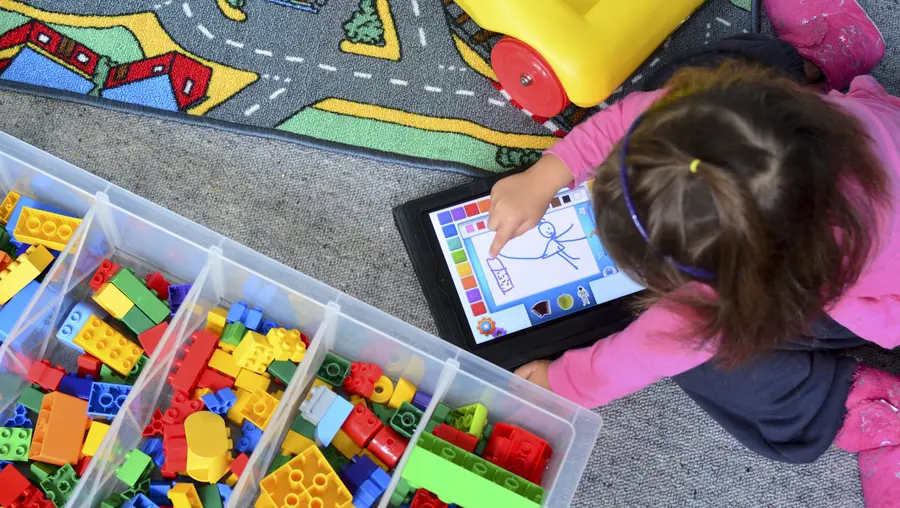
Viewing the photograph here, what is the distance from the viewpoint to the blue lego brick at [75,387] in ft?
2.34

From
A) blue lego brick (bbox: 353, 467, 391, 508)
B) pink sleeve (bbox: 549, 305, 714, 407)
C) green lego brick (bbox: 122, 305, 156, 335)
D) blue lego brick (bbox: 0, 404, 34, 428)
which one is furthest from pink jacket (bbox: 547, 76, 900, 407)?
blue lego brick (bbox: 0, 404, 34, 428)

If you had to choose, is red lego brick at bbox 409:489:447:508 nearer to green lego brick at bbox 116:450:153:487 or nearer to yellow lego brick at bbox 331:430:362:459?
yellow lego brick at bbox 331:430:362:459

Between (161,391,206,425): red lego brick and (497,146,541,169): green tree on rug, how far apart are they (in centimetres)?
45

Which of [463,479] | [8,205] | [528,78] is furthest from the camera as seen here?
[528,78]

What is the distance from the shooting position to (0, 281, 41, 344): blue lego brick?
0.71 m

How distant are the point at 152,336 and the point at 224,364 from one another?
0.07m

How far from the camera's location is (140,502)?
688mm

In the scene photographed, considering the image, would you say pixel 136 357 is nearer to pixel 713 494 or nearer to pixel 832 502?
pixel 713 494

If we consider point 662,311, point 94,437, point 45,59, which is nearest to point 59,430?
point 94,437

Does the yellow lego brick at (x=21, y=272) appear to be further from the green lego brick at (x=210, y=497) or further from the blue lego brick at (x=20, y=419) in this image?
the green lego brick at (x=210, y=497)

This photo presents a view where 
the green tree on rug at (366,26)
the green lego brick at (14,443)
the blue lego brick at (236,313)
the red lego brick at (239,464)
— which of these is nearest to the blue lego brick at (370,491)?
the red lego brick at (239,464)

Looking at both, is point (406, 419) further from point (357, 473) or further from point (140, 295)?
point (140, 295)

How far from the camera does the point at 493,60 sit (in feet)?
2.95

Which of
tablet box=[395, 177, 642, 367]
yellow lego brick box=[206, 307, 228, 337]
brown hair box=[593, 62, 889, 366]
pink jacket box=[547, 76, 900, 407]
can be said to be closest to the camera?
brown hair box=[593, 62, 889, 366]
